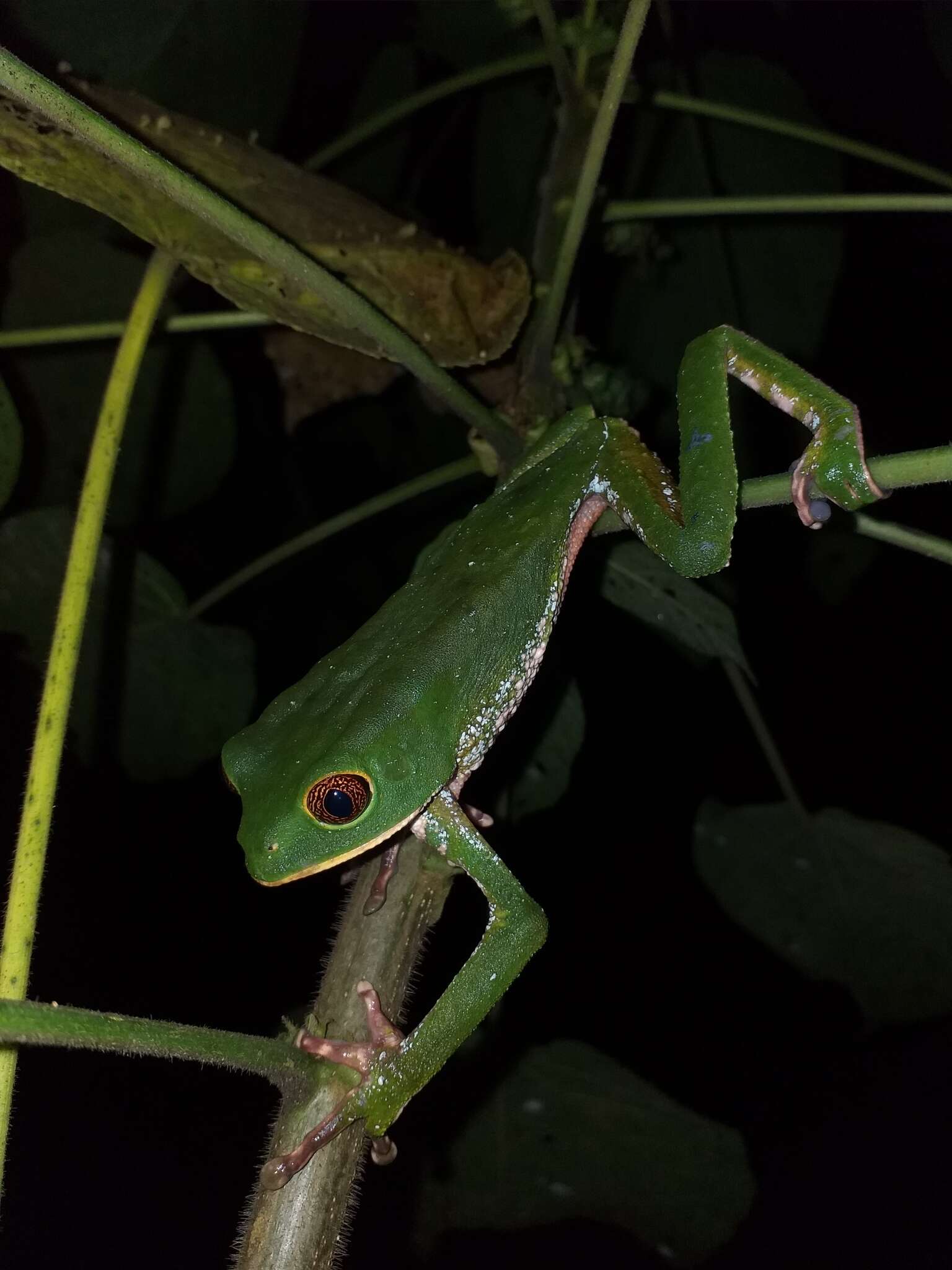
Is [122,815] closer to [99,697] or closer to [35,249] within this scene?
[99,697]

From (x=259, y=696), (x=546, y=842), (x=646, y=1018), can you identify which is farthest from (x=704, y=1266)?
(x=259, y=696)

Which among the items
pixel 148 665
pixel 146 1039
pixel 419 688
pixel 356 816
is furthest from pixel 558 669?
pixel 146 1039

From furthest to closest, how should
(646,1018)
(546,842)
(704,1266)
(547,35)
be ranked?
(646,1018)
(546,842)
(704,1266)
(547,35)

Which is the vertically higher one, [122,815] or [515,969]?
[122,815]

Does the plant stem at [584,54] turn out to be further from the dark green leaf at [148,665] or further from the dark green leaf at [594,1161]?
the dark green leaf at [594,1161]

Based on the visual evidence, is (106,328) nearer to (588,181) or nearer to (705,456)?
(588,181)

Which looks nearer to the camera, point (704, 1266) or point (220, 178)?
point (220, 178)

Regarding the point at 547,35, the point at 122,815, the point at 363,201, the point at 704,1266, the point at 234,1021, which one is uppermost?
the point at 547,35

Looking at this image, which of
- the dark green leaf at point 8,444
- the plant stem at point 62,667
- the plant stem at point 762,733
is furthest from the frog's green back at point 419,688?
the plant stem at point 762,733
